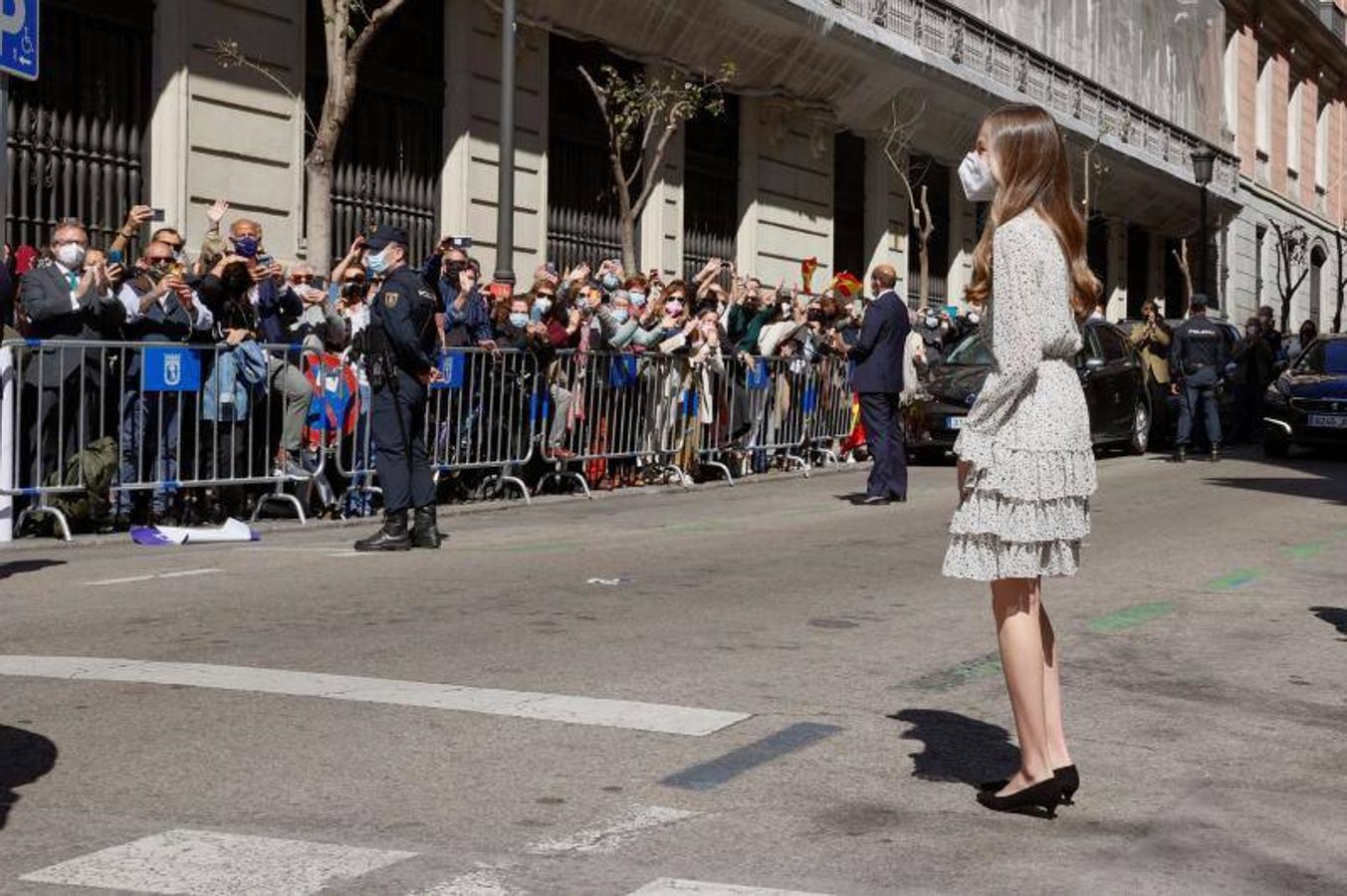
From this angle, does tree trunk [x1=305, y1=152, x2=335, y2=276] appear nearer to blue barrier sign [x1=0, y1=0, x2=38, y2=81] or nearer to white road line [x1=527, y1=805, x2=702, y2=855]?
blue barrier sign [x1=0, y1=0, x2=38, y2=81]

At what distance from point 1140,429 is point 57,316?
54.4 feet

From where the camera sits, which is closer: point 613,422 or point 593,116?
point 613,422

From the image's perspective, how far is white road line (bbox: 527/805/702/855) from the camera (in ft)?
17.0

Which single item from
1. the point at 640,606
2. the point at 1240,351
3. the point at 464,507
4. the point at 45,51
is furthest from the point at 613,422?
the point at 1240,351

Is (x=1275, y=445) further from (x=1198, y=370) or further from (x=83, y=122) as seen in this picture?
(x=83, y=122)

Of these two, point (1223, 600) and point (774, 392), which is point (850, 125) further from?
point (1223, 600)

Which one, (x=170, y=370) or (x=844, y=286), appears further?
(x=844, y=286)

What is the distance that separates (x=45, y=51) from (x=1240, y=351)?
19444 mm

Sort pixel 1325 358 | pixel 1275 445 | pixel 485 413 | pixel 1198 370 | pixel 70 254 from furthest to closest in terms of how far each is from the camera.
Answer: pixel 1325 358 < pixel 1275 445 < pixel 1198 370 < pixel 485 413 < pixel 70 254

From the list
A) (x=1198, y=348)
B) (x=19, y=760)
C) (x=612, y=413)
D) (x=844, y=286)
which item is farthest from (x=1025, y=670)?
(x=1198, y=348)

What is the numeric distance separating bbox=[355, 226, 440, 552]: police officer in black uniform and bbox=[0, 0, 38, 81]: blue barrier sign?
7.22 feet

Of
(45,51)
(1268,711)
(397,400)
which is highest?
(45,51)

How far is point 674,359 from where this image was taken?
777 inches

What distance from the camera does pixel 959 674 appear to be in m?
8.18
